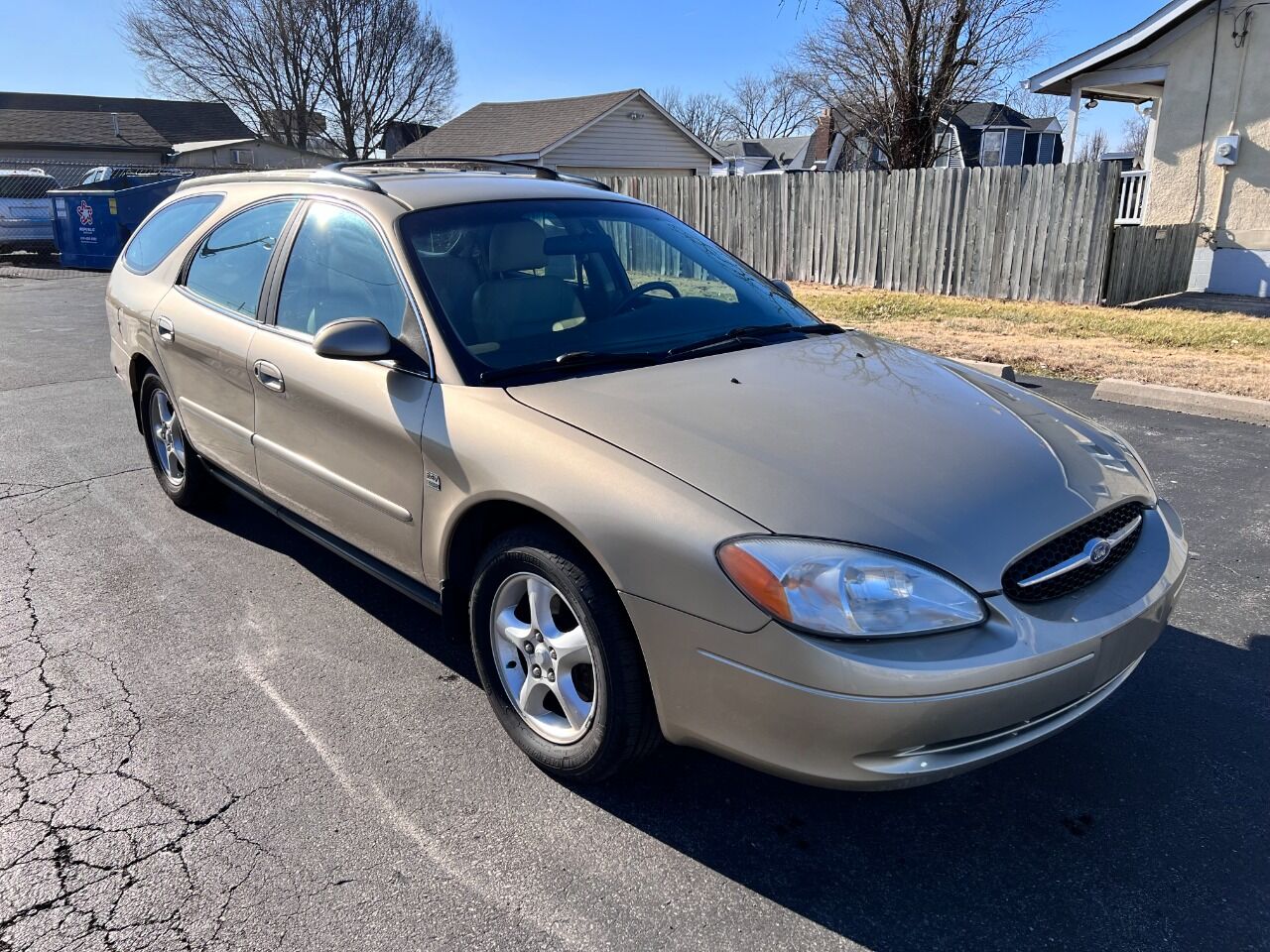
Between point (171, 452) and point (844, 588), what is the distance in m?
4.13

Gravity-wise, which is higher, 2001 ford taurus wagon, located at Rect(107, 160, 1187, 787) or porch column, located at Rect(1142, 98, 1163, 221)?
porch column, located at Rect(1142, 98, 1163, 221)

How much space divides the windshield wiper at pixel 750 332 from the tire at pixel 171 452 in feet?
9.23

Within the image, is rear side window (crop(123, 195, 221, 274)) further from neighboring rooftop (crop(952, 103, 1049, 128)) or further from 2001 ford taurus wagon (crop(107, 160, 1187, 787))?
neighboring rooftop (crop(952, 103, 1049, 128))

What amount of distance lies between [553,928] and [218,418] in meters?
2.88

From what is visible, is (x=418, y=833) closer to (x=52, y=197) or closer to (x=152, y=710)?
(x=152, y=710)

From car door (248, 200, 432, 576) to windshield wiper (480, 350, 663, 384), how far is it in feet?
0.79

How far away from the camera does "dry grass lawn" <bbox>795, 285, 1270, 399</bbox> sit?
791 cm

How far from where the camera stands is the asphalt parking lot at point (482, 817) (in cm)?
220

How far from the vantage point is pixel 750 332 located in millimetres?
3469

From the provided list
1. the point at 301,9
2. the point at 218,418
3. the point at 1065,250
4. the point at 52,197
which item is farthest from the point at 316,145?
the point at 218,418

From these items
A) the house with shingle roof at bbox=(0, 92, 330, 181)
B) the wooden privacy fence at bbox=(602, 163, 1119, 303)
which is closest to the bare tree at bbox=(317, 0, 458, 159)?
the house with shingle roof at bbox=(0, 92, 330, 181)

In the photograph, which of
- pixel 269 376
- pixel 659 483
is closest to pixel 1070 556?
pixel 659 483

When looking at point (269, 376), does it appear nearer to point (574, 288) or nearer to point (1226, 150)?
point (574, 288)

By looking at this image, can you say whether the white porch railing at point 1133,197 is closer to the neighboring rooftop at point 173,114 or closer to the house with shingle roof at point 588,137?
the house with shingle roof at point 588,137
